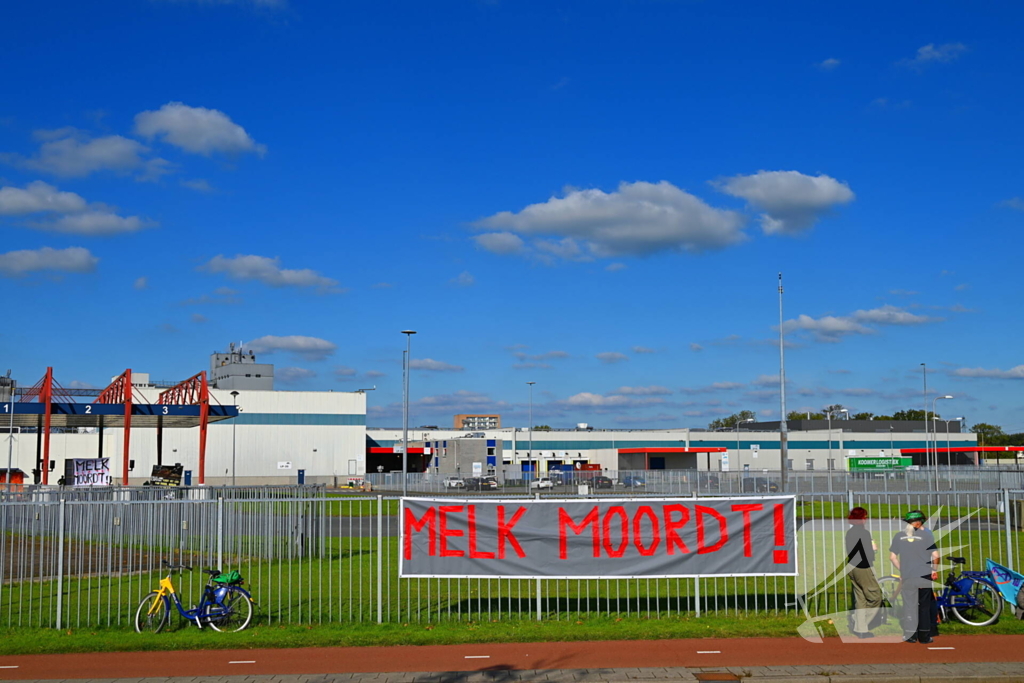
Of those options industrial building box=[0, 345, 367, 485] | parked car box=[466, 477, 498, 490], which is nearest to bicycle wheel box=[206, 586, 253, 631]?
parked car box=[466, 477, 498, 490]

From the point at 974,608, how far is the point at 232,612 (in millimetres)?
10538

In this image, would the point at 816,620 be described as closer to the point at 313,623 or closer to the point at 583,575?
the point at 583,575

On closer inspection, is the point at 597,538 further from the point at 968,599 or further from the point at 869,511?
the point at 869,511

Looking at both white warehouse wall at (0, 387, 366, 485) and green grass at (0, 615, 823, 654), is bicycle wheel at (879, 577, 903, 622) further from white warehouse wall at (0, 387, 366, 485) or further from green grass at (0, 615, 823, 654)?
white warehouse wall at (0, 387, 366, 485)

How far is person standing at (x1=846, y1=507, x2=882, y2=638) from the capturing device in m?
12.1

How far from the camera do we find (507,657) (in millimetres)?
11359

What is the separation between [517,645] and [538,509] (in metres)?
2.17

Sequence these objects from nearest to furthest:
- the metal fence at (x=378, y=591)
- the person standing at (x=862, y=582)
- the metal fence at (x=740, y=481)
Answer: the person standing at (x=862, y=582) → the metal fence at (x=378, y=591) → the metal fence at (x=740, y=481)

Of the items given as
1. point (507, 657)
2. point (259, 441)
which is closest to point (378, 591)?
point (507, 657)

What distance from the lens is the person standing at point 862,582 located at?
1208 cm

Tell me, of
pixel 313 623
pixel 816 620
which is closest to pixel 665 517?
pixel 816 620

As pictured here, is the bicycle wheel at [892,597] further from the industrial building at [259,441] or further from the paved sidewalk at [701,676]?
the industrial building at [259,441]

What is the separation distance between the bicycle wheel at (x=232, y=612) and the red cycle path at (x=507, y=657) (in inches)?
37.7

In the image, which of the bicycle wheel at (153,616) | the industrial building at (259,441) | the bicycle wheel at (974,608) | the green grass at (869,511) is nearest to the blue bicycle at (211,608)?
the bicycle wheel at (153,616)
